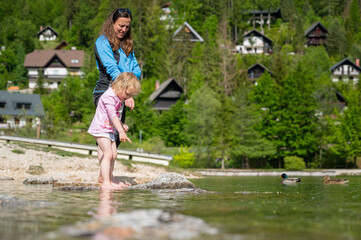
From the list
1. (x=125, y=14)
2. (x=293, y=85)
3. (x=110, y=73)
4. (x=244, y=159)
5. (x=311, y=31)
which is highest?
(x=311, y=31)

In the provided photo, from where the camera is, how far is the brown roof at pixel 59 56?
10043 cm

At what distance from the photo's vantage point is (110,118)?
7758mm

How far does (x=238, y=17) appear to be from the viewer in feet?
383

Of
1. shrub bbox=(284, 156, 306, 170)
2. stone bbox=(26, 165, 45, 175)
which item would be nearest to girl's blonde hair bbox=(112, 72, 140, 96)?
stone bbox=(26, 165, 45, 175)

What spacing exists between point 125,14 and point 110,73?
1.16 metres

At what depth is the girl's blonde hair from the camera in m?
7.66

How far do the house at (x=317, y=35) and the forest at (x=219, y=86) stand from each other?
6.89 feet

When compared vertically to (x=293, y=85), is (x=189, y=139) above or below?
below

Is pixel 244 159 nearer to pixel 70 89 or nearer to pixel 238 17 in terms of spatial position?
pixel 70 89

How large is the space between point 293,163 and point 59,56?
72.7 metres

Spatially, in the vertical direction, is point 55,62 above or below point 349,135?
above

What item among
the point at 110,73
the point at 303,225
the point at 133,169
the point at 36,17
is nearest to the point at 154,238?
the point at 303,225

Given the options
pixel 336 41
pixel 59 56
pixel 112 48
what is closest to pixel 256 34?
pixel 336 41

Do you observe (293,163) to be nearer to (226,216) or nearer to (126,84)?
(126,84)
